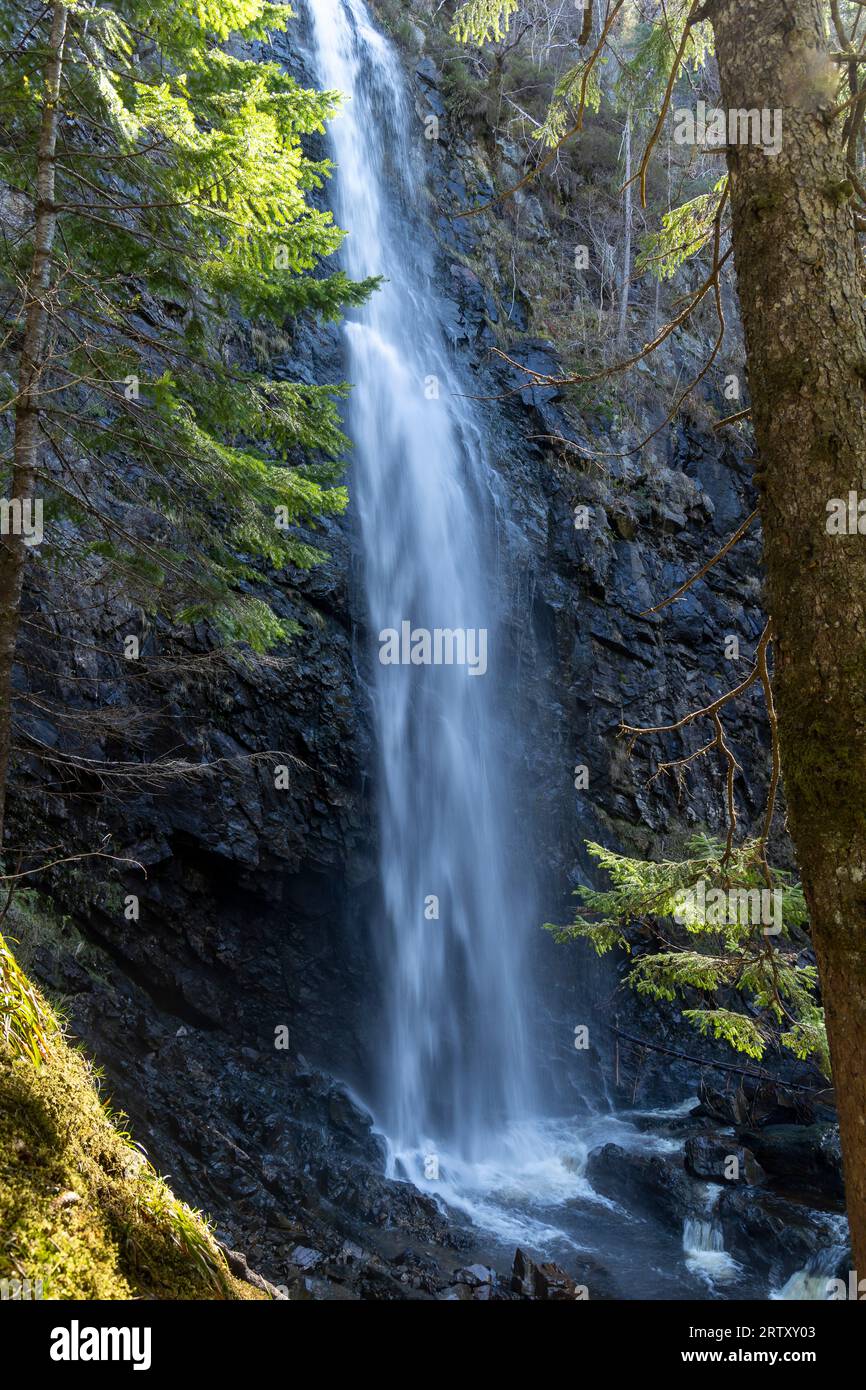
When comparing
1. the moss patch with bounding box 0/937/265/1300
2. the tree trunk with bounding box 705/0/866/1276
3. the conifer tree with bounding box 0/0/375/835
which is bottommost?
the moss patch with bounding box 0/937/265/1300

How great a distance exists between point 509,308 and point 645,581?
7087 millimetres

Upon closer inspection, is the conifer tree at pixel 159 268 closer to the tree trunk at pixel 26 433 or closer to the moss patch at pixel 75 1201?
the tree trunk at pixel 26 433

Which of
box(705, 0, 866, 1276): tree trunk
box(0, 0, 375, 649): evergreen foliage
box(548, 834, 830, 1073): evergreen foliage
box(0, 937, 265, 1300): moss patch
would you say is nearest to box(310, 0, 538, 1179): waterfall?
box(548, 834, 830, 1073): evergreen foliage

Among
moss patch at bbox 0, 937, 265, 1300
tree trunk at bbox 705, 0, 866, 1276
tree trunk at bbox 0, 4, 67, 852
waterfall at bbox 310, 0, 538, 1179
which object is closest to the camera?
moss patch at bbox 0, 937, 265, 1300

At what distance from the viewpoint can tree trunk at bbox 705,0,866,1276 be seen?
8.13 feet

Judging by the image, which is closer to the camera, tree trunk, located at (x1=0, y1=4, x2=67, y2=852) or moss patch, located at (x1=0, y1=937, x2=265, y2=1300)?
moss patch, located at (x1=0, y1=937, x2=265, y2=1300)

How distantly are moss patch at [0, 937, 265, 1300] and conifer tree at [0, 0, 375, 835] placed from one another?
105 inches

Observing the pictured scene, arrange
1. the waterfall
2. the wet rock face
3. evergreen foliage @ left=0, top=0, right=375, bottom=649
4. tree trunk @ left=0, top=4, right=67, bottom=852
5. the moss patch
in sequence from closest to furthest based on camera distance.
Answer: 1. the moss patch
2. tree trunk @ left=0, top=4, right=67, bottom=852
3. evergreen foliage @ left=0, top=0, right=375, bottom=649
4. the wet rock face
5. the waterfall

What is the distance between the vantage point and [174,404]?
18.2ft

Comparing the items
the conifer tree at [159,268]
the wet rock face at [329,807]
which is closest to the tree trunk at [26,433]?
the conifer tree at [159,268]

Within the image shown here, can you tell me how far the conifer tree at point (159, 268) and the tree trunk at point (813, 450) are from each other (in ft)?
11.2

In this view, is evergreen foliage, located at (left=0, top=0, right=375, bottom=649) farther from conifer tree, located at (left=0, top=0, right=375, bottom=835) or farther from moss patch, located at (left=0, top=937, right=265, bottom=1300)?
moss patch, located at (left=0, top=937, right=265, bottom=1300)

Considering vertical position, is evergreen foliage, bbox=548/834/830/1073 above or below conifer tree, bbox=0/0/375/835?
below
